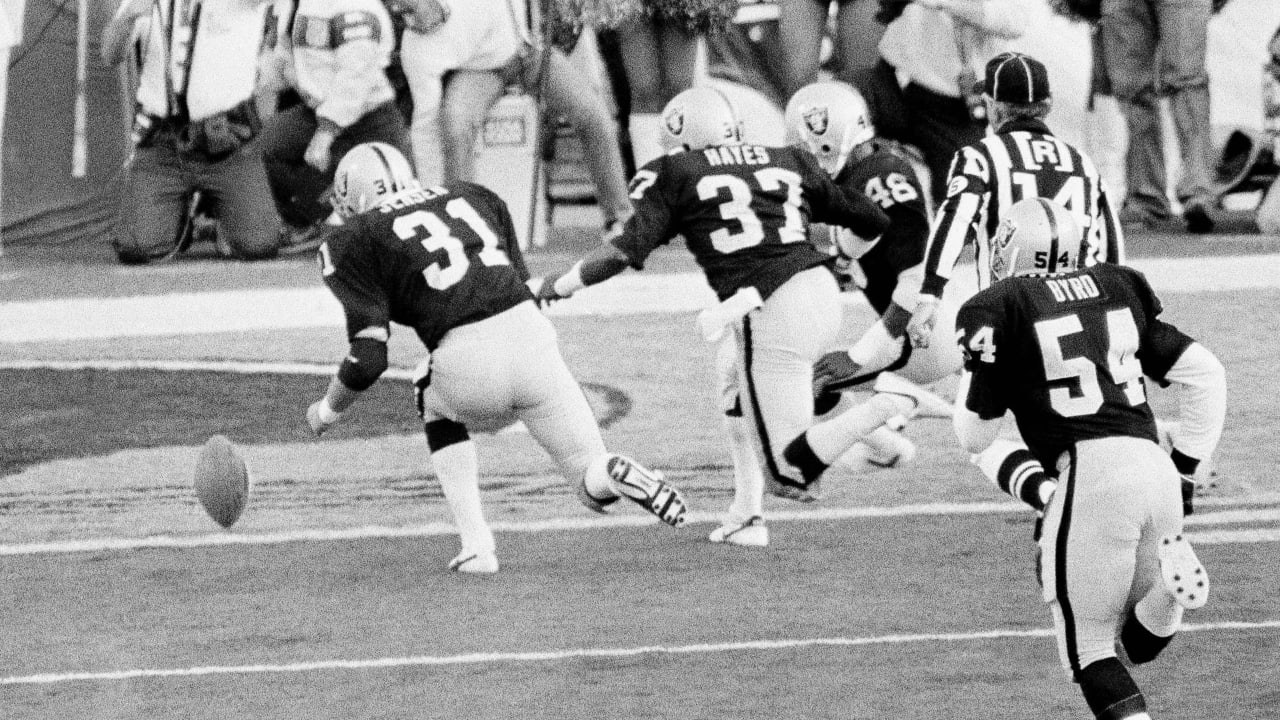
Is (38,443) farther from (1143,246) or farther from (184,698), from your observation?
(1143,246)

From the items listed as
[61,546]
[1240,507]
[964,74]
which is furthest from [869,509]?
[964,74]

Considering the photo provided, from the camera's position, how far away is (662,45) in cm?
1470

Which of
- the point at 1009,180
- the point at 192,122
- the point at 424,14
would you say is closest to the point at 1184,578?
the point at 1009,180

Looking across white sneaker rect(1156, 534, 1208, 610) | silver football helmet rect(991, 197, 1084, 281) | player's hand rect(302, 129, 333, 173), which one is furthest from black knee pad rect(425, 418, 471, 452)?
player's hand rect(302, 129, 333, 173)

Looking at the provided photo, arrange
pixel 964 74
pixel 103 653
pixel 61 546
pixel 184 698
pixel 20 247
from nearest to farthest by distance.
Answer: pixel 184 698
pixel 103 653
pixel 61 546
pixel 964 74
pixel 20 247

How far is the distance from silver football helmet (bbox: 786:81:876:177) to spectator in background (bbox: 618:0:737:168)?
5.36 m

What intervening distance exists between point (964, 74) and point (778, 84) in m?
2.25

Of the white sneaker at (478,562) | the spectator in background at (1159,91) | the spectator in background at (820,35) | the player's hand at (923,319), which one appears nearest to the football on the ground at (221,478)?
the white sneaker at (478,562)

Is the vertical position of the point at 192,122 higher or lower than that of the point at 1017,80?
lower

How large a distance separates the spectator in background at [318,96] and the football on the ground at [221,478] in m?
Result: 5.84

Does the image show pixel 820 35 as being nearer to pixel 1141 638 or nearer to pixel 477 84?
pixel 477 84

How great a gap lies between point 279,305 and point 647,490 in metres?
5.87

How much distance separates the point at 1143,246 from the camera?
1415 centimetres

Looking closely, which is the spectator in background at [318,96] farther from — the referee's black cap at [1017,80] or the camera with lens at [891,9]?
the referee's black cap at [1017,80]
